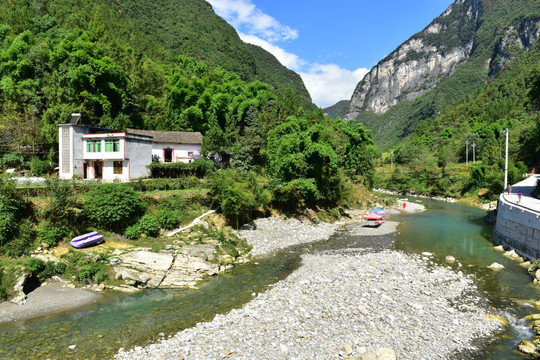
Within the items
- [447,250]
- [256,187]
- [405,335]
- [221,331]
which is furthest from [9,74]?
[447,250]

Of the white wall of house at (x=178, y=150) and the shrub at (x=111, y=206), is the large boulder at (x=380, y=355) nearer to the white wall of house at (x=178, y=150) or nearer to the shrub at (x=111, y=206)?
the shrub at (x=111, y=206)

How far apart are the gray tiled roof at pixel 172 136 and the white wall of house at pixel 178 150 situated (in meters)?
0.59

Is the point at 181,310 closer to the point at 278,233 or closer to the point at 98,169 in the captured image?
the point at 278,233

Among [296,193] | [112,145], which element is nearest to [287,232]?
[296,193]

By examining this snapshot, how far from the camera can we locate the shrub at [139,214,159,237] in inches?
1016

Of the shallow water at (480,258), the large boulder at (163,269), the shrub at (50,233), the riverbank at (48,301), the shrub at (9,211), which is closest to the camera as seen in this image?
the shallow water at (480,258)

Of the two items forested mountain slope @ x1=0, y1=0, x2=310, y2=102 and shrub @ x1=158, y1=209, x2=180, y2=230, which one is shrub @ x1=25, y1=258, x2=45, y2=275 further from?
forested mountain slope @ x1=0, y1=0, x2=310, y2=102

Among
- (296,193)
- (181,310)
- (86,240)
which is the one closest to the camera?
(181,310)

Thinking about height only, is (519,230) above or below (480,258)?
above

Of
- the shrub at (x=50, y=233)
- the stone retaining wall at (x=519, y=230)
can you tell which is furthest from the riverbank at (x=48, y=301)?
the stone retaining wall at (x=519, y=230)

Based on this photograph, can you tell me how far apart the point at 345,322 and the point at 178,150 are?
121 ft

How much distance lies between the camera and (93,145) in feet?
115

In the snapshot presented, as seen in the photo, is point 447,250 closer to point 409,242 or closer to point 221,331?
point 409,242

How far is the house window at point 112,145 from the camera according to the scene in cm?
3475
